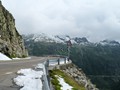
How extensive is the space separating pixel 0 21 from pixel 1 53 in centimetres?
1362

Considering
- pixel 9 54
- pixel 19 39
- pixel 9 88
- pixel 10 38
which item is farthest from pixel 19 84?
pixel 19 39

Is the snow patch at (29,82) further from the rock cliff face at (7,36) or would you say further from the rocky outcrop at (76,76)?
the rock cliff face at (7,36)

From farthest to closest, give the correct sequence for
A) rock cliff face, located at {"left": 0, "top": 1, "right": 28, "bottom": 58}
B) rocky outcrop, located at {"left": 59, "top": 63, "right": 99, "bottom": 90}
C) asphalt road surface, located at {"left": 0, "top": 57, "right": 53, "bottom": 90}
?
rock cliff face, located at {"left": 0, "top": 1, "right": 28, "bottom": 58} < rocky outcrop, located at {"left": 59, "top": 63, "right": 99, "bottom": 90} < asphalt road surface, located at {"left": 0, "top": 57, "right": 53, "bottom": 90}

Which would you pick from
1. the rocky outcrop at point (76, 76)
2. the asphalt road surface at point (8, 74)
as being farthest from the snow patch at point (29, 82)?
the rocky outcrop at point (76, 76)

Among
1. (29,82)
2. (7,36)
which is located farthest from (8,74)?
(7,36)

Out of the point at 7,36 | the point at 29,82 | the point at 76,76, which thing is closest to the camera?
the point at 29,82

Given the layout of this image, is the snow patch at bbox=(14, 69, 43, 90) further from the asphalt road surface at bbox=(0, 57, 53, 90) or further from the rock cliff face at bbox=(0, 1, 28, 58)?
the rock cliff face at bbox=(0, 1, 28, 58)

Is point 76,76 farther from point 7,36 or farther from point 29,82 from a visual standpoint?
point 7,36

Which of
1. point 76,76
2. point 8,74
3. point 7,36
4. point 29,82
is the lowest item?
point 76,76

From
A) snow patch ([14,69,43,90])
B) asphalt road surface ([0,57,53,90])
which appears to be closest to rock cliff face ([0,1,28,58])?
asphalt road surface ([0,57,53,90])

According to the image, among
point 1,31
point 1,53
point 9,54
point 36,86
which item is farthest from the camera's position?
point 1,31

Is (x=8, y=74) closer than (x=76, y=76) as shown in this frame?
Yes

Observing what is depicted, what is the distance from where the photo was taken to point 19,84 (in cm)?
1714

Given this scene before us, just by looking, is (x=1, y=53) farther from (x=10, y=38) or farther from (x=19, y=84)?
(x=19, y=84)
